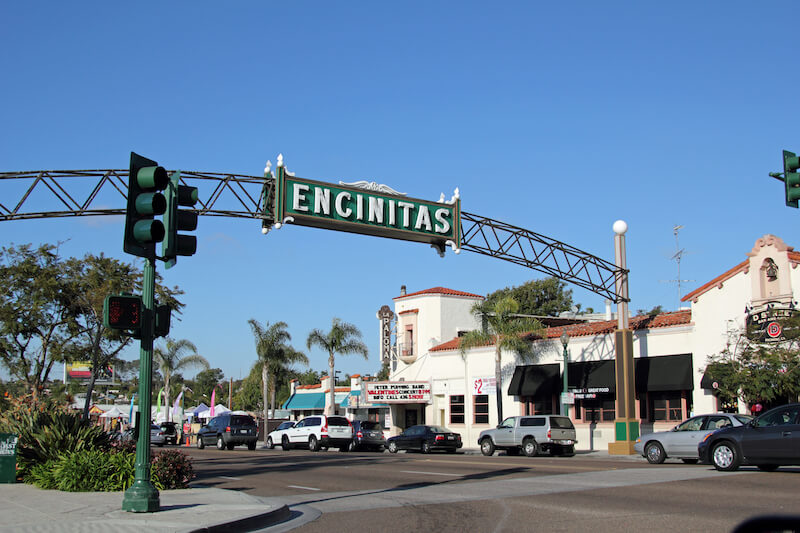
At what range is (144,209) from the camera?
11.0m

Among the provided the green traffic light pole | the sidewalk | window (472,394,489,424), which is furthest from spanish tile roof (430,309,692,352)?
the green traffic light pole

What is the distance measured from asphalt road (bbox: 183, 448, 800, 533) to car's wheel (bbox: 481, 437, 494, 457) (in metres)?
11.3

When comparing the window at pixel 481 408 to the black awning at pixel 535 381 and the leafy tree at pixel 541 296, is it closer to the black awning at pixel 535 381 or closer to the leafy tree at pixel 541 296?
the black awning at pixel 535 381

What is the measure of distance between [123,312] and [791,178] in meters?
11.9

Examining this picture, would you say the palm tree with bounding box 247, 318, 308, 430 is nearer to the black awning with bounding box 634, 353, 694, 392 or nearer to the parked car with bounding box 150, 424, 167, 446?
the parked car with bounding box 150, 424, 167, 446

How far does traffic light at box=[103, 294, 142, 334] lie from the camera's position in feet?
35.6

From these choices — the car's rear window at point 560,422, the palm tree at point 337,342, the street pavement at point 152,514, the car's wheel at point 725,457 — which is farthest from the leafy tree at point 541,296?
the street pavement at point 152,514

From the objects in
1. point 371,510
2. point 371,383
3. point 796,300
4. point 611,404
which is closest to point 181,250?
point 371,510

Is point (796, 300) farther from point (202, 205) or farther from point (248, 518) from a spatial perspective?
point (248, 518)

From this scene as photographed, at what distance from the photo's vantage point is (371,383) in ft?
156

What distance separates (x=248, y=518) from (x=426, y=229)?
1513 centimetres

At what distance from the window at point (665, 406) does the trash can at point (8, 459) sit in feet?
85.2

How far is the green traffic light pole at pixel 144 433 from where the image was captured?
1129 centimetres

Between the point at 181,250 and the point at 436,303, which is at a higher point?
the point at 436,303
